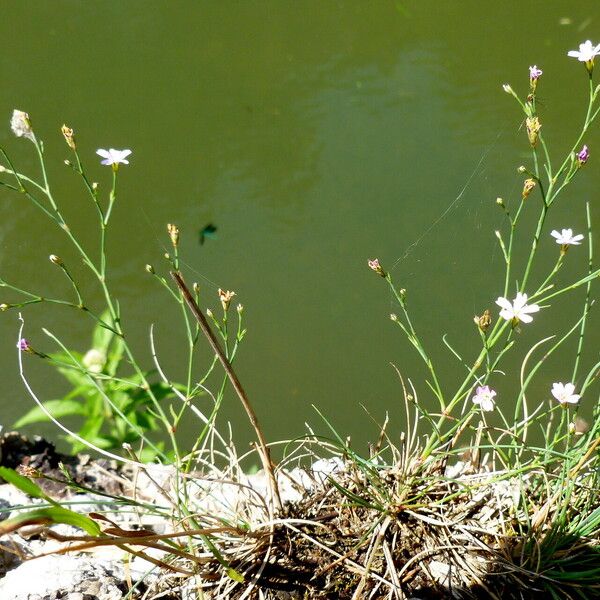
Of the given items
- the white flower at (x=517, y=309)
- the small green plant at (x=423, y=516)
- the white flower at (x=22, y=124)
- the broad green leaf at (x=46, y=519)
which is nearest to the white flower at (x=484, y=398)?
the small green plant at (x=423, y=516)

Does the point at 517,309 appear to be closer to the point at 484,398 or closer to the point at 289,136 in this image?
the point at 484,398

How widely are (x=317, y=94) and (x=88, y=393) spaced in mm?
2218

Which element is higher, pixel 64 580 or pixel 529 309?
pixel 529 309

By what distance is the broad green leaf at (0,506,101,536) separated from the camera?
743 millimetres

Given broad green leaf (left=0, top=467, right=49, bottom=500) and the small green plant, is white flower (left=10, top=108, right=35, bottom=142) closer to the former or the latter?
the small green plant

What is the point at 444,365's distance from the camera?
2312 mm

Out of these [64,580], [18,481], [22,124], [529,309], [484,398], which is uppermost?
[22,124]

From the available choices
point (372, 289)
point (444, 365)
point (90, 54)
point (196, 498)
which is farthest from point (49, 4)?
point (196, 498)

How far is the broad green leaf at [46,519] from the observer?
743 millimetres

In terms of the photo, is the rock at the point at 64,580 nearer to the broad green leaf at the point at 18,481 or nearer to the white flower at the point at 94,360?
the broad green leaf at the point at 18,481

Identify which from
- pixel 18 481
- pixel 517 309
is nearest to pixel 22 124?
pixel 18 481

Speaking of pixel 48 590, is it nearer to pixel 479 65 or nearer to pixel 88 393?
pixel 88 393

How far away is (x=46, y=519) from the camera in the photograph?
801mm

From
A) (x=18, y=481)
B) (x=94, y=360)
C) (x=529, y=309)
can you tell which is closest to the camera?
(x=18, y=481)
